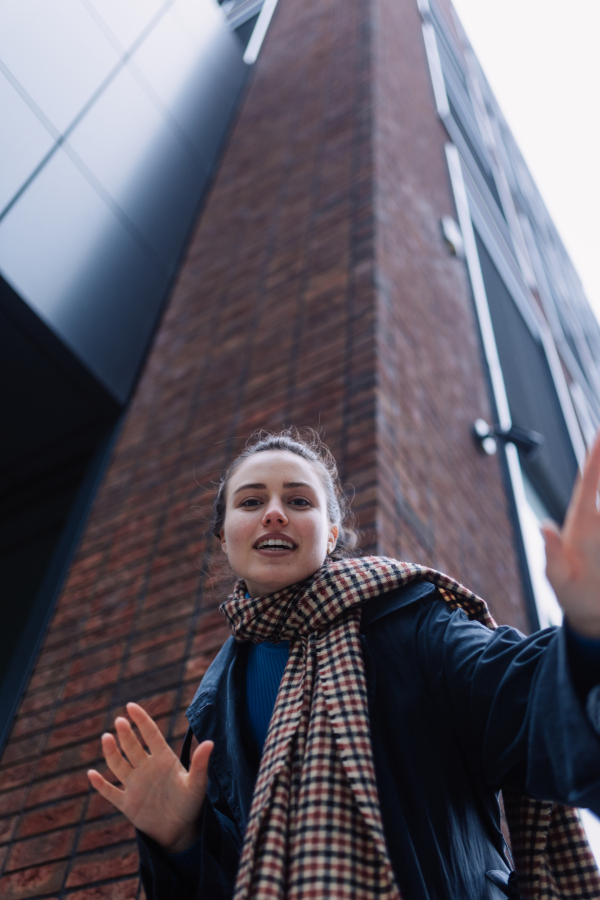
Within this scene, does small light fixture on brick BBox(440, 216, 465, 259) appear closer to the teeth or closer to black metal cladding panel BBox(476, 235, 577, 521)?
black metal cladding panel BBox(476, 235, 577, 521)

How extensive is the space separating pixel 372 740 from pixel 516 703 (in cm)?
24

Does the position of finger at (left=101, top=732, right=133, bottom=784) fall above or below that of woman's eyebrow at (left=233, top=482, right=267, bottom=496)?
below

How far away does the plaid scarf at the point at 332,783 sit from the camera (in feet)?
3.07

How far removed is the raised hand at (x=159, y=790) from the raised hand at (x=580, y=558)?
0.61 meters

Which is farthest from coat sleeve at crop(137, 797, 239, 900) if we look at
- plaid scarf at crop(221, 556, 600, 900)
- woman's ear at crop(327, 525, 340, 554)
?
woman's ear at crop(327, 525, 340, 554)

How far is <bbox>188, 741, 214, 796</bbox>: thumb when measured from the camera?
1175 mm

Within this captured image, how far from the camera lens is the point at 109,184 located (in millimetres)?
4418

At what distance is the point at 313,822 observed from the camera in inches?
37.9

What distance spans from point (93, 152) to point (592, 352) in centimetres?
1079

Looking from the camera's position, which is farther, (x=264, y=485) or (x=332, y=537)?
(x=332, y=537)

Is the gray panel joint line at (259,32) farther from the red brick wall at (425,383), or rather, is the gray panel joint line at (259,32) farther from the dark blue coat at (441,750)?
the dark blue coat at (441,750)

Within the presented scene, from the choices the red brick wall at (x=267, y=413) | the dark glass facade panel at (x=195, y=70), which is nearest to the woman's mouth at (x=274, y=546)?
the red brick wall at (x=267, y=413)

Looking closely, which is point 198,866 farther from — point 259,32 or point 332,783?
point 259,32

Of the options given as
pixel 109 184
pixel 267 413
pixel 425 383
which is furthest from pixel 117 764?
pixel 109 184
